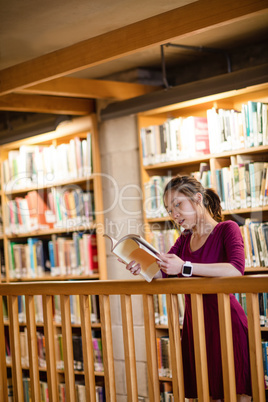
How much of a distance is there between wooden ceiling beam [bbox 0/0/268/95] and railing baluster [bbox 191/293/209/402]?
1264 mm

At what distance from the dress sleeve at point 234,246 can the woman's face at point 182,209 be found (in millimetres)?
175

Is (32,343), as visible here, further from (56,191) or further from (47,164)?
(47,164)

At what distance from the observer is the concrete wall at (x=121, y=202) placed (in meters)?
4.33

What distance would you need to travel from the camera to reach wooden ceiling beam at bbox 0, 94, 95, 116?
432 centimetres

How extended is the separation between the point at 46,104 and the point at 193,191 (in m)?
2.21

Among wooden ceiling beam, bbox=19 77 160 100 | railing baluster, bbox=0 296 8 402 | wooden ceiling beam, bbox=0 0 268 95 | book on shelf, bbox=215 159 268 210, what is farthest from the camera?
wooden ceiling beam, bbox=19 77 160 100

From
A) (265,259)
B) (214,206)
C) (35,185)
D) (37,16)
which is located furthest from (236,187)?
(35,185)

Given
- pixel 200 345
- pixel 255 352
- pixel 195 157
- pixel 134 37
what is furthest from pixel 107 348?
pixel 195 157

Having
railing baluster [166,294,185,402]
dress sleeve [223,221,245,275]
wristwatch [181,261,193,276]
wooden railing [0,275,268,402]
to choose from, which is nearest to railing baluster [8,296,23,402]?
wooden railing [0,275,268,402]

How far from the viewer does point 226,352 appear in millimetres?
2219

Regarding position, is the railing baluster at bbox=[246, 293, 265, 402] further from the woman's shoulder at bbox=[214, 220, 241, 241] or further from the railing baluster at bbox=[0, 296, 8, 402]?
the railing baluster at bbox=[0, 296, 8, 402]

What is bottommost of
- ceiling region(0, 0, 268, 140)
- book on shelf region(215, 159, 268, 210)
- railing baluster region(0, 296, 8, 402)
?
railing baluster region(0, 296, 8, 402)

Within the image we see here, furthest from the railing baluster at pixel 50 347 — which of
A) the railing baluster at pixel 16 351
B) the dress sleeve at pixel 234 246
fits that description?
the dress sleeve at pixel 234 246

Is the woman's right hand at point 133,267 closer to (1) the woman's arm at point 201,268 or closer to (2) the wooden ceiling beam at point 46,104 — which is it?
(1) the woman's arm at point 201,268
